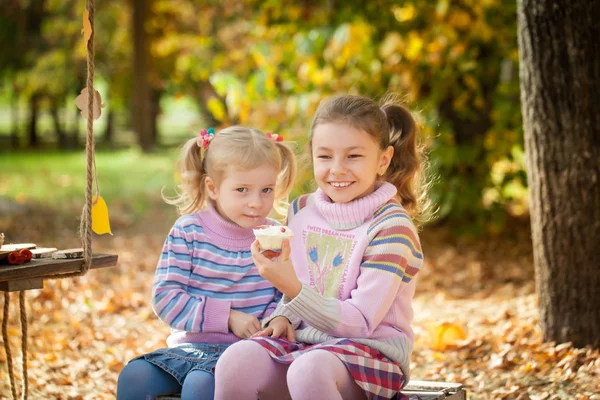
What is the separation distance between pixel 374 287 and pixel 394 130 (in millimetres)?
701

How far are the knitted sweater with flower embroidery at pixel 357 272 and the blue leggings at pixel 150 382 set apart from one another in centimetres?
31

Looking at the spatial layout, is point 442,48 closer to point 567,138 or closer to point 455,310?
point 455,310

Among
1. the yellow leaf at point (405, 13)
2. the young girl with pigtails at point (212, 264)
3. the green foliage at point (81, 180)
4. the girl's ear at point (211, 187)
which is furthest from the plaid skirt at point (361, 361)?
the green foliage at point (81, 180)

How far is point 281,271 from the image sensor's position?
265cm

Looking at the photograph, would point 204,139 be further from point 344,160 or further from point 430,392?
point 430,392

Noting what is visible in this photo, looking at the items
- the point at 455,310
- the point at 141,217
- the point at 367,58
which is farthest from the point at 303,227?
the point at 141,217

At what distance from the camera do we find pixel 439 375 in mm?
4113

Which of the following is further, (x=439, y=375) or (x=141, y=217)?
(x=141, y=217)

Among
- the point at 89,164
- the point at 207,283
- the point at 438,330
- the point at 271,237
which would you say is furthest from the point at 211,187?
the point at 438,330

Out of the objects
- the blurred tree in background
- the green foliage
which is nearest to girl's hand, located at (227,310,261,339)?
the blurred tree in background

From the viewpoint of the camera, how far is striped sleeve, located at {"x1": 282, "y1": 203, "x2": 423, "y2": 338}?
266 centimetres

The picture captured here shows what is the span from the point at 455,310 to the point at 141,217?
237 inches

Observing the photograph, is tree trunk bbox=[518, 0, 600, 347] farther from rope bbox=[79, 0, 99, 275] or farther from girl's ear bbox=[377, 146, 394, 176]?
rope bbox=[79, 0, 99, 275]

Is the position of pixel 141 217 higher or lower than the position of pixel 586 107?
lower
